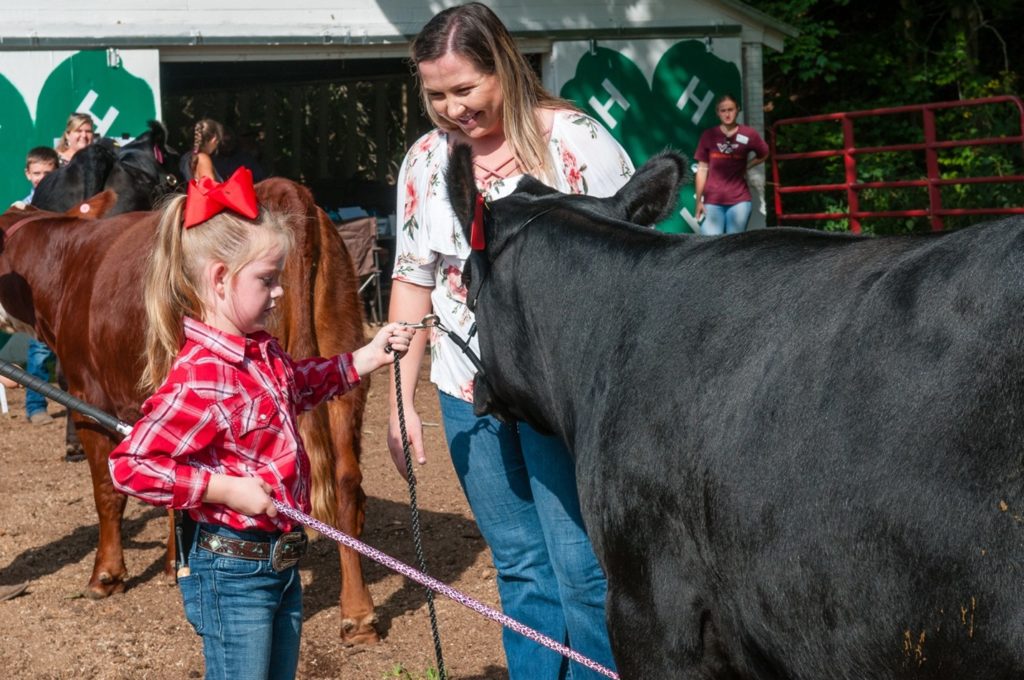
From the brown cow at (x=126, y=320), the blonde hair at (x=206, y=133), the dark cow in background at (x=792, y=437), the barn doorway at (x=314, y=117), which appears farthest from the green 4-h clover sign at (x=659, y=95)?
the dark cow in background at (x=792, y=437)

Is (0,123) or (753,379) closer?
(753,379)

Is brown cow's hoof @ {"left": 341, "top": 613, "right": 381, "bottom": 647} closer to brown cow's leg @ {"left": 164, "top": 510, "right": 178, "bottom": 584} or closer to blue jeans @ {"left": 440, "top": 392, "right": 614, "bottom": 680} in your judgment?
brown cow's leg @ {"left": 164, "top": 510, "right": 178, "bottom": 584}

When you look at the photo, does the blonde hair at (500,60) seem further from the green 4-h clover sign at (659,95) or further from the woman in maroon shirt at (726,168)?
the green 4-h clover sign at (659,95)

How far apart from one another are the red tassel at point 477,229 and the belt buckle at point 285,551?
80 cm

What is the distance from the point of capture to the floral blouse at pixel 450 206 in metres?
3.21

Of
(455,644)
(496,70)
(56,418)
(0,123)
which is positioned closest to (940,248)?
(496,70)

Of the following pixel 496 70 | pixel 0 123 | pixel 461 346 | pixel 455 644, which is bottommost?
pixel 455 644

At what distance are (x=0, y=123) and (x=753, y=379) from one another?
11207mm

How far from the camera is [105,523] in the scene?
232 inches

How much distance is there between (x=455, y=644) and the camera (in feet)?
16.3

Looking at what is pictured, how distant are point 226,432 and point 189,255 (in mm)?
435

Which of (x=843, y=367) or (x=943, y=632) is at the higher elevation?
(x=843, y=367)

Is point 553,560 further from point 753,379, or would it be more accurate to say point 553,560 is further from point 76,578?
point 76,578

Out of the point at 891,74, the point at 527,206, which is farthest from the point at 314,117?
the point at 527,206
